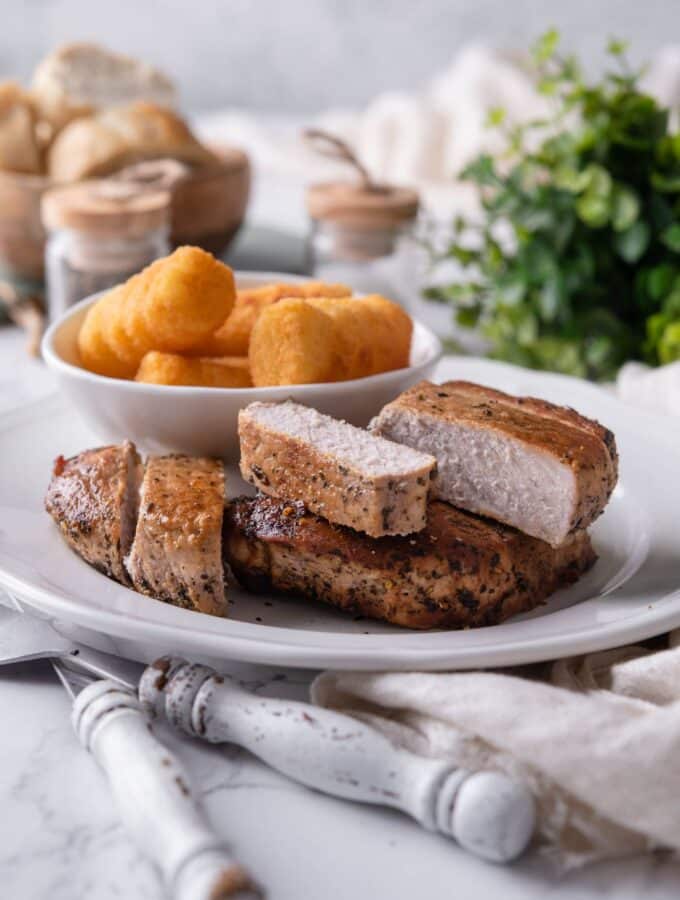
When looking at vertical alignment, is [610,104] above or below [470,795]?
above

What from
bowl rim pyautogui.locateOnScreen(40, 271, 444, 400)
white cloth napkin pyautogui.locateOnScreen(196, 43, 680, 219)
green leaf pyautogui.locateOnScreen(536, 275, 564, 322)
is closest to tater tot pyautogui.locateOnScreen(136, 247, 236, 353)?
bowl rim pyautogui.locateOnScreen(40, 271, 444, 400)

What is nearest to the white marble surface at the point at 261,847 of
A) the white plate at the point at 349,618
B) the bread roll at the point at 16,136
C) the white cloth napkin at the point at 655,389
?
the white plate at the point at 349,618

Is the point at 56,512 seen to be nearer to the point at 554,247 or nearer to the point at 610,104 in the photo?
the point at 554,247

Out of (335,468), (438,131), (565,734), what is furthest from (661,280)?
(438,131)

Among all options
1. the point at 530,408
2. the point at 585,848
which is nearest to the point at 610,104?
the point at 530,408

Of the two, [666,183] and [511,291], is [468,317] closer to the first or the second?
[511,291]

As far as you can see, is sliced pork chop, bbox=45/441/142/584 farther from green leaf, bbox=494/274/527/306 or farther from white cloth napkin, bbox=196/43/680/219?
white cloth napkin, bbox=196/43/680/219
